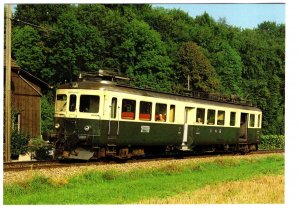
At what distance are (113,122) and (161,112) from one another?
288 cm

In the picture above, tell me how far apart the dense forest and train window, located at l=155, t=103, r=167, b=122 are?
471 centimetres

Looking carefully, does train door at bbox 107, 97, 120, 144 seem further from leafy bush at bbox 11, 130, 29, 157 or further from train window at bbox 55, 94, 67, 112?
leafy bush at bbox 11, 130, 29, 157

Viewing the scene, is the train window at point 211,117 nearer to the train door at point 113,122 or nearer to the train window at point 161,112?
the train window at point 161,112

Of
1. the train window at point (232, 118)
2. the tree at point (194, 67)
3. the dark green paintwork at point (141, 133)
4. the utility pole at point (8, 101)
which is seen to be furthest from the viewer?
the tree at point (194, 67)

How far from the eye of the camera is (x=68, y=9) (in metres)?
A: 21.6

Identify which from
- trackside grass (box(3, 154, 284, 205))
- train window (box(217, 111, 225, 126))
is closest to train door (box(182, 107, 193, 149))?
trackside grass (box(3, 154, 284, 205))

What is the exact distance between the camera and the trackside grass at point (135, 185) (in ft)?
41.0

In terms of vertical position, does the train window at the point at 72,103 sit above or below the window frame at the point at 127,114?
above

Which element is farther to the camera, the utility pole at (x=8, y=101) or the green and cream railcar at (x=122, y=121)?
the green and cream railcar at (x=122, y=121)

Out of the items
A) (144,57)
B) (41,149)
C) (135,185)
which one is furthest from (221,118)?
(135,185)

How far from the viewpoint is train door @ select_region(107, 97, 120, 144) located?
17.1m

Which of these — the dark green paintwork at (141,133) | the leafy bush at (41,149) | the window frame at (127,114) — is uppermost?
the window frame at (127,114)

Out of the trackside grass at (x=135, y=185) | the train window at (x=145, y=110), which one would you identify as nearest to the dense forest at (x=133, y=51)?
the trackside grass at (x=135, y=185)

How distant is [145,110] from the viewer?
60.8 feet
